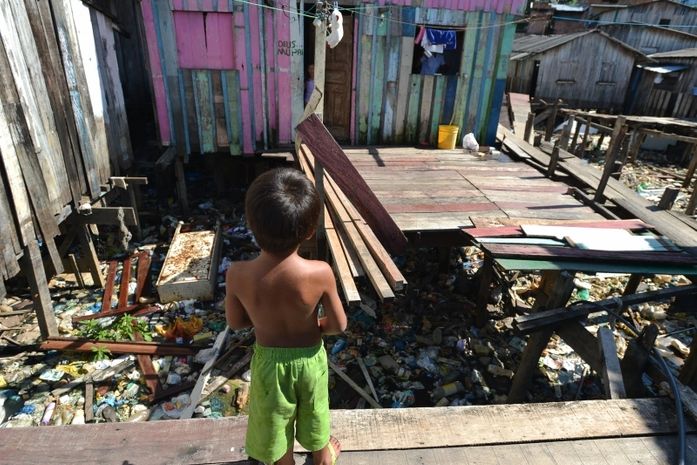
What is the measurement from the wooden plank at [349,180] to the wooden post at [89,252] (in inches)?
179

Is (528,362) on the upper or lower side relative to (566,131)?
lower

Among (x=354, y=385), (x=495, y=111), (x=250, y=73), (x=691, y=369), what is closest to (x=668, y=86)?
(x=495, y=111)

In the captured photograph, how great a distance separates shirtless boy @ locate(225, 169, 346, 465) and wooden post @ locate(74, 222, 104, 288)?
17.5ft

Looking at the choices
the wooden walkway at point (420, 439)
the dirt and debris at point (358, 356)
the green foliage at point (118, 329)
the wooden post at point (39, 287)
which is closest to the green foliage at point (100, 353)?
the dirt and debris at point (358, 356)

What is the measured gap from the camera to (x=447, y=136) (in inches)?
336

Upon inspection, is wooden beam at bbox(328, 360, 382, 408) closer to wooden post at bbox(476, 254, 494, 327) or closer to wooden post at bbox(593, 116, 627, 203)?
wooden post at bbox(476, 254, 494, 327)

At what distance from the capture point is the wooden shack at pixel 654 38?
74.2 ft

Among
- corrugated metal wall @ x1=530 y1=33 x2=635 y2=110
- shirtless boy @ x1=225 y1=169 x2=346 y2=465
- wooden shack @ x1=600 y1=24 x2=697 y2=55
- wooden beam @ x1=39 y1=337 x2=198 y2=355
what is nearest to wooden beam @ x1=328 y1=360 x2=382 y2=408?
wooden beam @ x1=39 y1=337 x2=198 y2=355

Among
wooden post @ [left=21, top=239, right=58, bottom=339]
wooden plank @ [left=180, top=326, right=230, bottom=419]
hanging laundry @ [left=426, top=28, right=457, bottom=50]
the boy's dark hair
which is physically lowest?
wooden plank @ [left=180, top=326, right=230, bottom=419]

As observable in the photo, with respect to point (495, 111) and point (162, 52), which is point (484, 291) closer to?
point (495, 111)

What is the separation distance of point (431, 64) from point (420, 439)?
25.5 feet

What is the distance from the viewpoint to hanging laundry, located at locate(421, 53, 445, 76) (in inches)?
332

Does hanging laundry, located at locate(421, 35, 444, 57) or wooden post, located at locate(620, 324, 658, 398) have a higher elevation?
hanging laundry, located at locate(421, 35, 444, 57)

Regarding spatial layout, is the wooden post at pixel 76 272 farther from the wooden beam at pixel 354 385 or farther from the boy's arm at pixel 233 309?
the boy's arm at pixel 233 309
